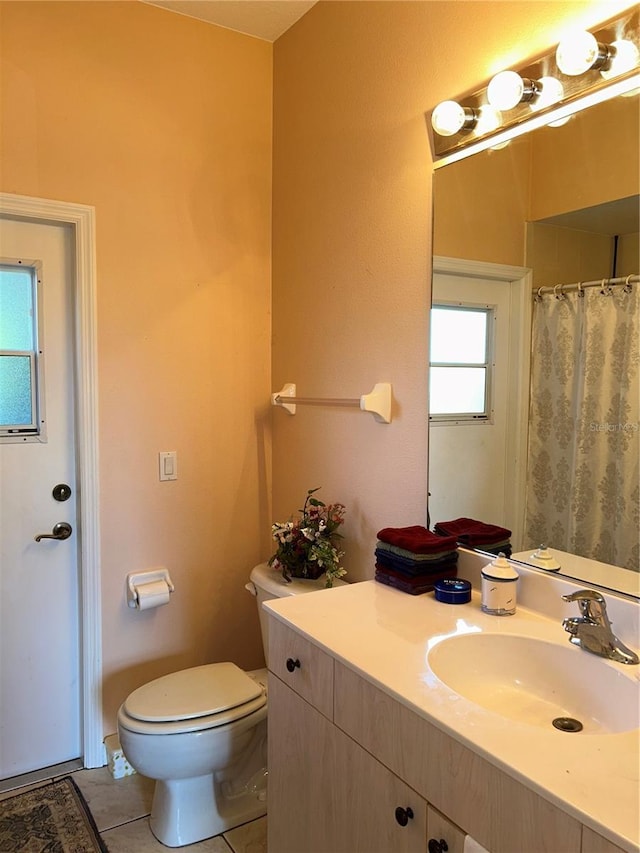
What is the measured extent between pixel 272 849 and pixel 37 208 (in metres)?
2.00

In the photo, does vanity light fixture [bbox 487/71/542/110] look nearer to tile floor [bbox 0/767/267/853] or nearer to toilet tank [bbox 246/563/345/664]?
toilet tank [bbox 246/563/345/664]

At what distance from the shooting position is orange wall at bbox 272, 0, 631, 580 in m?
1.71

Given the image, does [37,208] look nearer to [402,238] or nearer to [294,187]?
[294,187]

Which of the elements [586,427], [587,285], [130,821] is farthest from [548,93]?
[130,821]

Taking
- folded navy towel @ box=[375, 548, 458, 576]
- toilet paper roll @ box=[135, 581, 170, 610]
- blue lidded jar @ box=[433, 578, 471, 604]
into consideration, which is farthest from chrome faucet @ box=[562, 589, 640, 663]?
toilet paper roll @ box=[135, 581, 170, 610]

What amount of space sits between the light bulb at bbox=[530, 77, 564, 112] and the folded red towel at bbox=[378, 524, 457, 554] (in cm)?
107

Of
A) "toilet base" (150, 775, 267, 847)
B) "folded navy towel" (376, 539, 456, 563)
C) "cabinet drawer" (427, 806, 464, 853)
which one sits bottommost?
"toilet base" (150, 775, 267, 847)

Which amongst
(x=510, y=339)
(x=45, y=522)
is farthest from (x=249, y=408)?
(x=510, y=339)

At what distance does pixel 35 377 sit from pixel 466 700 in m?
1.75

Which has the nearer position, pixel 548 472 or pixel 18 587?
pixel 548 472

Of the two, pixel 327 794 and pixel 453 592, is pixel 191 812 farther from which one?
pixel 453 592

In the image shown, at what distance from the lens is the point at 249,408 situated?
254 centimetres

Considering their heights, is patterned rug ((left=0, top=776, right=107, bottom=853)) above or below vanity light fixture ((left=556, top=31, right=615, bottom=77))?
below

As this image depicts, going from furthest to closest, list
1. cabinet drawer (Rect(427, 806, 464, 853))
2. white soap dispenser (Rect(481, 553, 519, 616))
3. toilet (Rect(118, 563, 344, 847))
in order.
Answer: toilet (Rect(118, 563, 344, 847))
white soap dispenser (Rect(481, 553, 519, 616))
cabinet drawer (Rect(427, 806, 464, 853))
